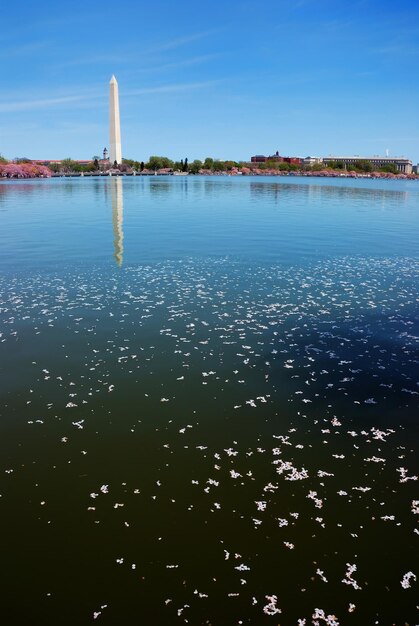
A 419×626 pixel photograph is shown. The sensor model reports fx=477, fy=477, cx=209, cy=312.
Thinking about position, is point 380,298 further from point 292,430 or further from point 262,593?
point 262,593

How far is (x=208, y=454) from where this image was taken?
9.26 m

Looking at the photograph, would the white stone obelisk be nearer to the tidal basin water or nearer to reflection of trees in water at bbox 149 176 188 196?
reflection of trees in water at bbox 149 176 188 196

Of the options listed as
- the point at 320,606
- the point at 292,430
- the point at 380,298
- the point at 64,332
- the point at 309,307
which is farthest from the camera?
the point at 380,298

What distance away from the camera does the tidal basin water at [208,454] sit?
6.38 meters

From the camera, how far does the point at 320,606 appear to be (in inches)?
243

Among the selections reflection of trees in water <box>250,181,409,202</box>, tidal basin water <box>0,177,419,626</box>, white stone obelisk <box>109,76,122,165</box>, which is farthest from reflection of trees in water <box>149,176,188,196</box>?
tidal basin water <box>0,177,419,626</box>

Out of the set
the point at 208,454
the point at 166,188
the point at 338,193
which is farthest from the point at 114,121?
the point at 208,454

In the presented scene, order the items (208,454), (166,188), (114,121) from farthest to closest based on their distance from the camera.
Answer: (114,121) → (166,188) → (208,454)

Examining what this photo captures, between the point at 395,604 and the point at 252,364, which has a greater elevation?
the point at 252,364

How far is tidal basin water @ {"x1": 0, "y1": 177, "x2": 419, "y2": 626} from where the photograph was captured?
20.9 ft

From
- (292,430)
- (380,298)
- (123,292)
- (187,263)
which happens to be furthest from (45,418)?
(187,263)

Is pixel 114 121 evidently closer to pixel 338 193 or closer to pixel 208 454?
pixel 338 193

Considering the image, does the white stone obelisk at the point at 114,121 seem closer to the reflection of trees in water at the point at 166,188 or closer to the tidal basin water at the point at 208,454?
the reflection of trees in water at the point at 166,188

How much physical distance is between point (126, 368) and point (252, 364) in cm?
344
